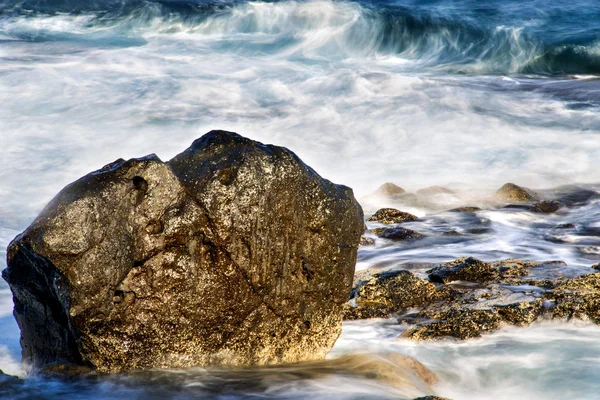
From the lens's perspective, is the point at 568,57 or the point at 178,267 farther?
→ the point at 568,57

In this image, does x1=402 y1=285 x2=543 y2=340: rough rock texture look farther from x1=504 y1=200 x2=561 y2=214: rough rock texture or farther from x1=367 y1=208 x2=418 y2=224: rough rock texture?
x1=504 y1=200 x2=561 y2=214: rough rock texture

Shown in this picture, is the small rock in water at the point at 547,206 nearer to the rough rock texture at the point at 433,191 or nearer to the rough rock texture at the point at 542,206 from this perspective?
the rough rock texture at the point at 542,206

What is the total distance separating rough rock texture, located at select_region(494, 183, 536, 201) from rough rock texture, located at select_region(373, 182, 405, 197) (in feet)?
3.92

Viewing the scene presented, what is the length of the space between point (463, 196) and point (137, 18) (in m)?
17.7

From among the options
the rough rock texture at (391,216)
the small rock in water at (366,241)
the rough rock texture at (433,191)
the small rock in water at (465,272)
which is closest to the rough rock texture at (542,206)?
the rough rock texture at (433,191)

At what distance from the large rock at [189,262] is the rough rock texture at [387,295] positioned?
1.19 m

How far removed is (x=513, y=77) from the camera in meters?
18.0

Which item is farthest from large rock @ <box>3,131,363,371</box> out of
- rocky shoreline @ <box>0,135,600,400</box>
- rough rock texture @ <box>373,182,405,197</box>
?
rough rock texture @ <box>373,182,405,197</box>

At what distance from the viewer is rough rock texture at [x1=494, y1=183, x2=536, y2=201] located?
349 inches

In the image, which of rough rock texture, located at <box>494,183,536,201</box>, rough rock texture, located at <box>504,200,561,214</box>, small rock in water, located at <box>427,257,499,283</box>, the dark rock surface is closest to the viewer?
the dark rock surface

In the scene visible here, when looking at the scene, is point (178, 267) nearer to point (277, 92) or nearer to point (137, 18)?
point (277, 92)

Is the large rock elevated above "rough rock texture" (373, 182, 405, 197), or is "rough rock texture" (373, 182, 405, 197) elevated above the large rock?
the large rock

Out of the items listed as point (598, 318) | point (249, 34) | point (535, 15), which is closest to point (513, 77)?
point (535, 15)

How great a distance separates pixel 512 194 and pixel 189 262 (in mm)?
6210
